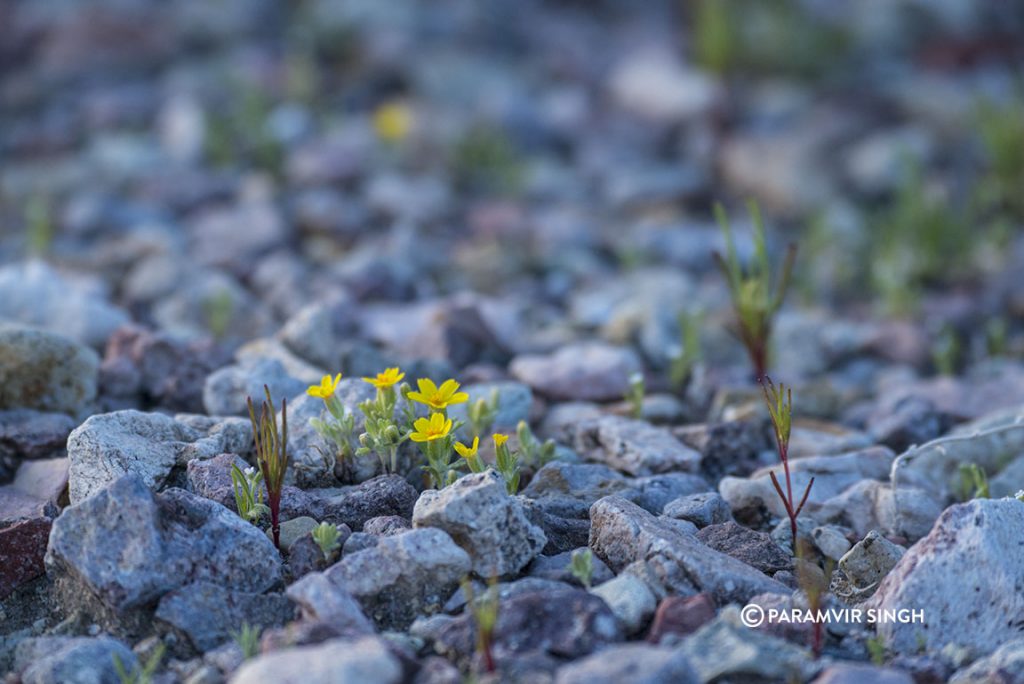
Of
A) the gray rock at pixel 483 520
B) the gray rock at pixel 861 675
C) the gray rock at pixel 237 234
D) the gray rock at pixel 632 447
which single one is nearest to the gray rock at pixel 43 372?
the gray rock at pixel 483 520

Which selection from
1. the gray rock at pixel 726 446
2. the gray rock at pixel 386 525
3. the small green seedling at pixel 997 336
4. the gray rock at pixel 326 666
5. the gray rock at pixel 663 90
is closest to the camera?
the gray rock at pixel 326 666

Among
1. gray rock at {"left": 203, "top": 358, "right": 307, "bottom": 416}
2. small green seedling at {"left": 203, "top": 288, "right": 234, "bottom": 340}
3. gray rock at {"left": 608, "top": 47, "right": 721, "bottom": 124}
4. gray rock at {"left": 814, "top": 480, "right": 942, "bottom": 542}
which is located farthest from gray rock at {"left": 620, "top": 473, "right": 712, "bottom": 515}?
gray rock at {"left": 608, "top": 47, "right": 721, "bottom": 124}

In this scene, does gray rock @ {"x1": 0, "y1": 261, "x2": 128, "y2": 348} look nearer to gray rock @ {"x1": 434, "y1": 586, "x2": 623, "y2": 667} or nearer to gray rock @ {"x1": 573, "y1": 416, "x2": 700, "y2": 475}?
gray rock @ {"x1": 573, "y1": 416, "x2": 700, "y2": 475}

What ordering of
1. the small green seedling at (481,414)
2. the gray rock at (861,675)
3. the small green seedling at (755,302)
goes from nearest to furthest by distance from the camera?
the gray rock at (861,675)
the small green seedling at (481,414)
the small green seedling at (755,302)

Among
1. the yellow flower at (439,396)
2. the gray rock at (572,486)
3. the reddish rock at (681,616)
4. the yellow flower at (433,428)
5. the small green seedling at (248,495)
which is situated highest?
the yellow flower at (439,396)

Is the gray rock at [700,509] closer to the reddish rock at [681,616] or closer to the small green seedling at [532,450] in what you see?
the small green seedling at [532,450]

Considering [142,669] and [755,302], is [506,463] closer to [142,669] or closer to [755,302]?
[142,669]
